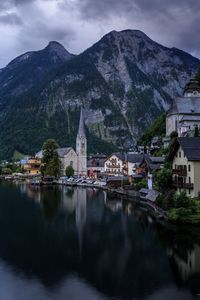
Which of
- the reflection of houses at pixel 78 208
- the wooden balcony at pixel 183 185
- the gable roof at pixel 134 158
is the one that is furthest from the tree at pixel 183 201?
the gable roof at pixel 134 158

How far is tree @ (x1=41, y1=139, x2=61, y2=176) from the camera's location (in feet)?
387

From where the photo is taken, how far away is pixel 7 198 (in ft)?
234

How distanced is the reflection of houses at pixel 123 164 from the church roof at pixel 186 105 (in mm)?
14416

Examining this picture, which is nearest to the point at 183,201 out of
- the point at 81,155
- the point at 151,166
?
the point at 151,166

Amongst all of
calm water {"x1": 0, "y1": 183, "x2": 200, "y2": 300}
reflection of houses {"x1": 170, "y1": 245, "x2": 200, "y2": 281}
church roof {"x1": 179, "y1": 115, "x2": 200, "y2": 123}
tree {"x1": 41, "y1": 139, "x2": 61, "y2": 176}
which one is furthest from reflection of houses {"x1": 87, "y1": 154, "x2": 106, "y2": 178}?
reflection of houses {"x1": 170, "y1": 245, "x2": 200, "y2": 281}

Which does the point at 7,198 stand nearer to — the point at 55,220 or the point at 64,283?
the point at 55,220

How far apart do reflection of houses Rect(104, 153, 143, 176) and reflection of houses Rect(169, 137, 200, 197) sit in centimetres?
3926

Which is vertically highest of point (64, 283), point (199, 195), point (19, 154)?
point (19, 154)

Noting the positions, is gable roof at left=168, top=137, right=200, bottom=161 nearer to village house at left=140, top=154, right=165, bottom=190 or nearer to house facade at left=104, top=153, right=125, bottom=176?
village house at left=140, top=154, right=165, bottom=190

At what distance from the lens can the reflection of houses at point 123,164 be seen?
9632cm

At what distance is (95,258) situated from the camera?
32781mm

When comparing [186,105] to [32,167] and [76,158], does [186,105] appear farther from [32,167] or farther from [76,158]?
[32,167]

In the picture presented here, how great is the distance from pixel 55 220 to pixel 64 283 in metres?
22.6

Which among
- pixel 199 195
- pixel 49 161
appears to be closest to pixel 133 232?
pixel 199 195
